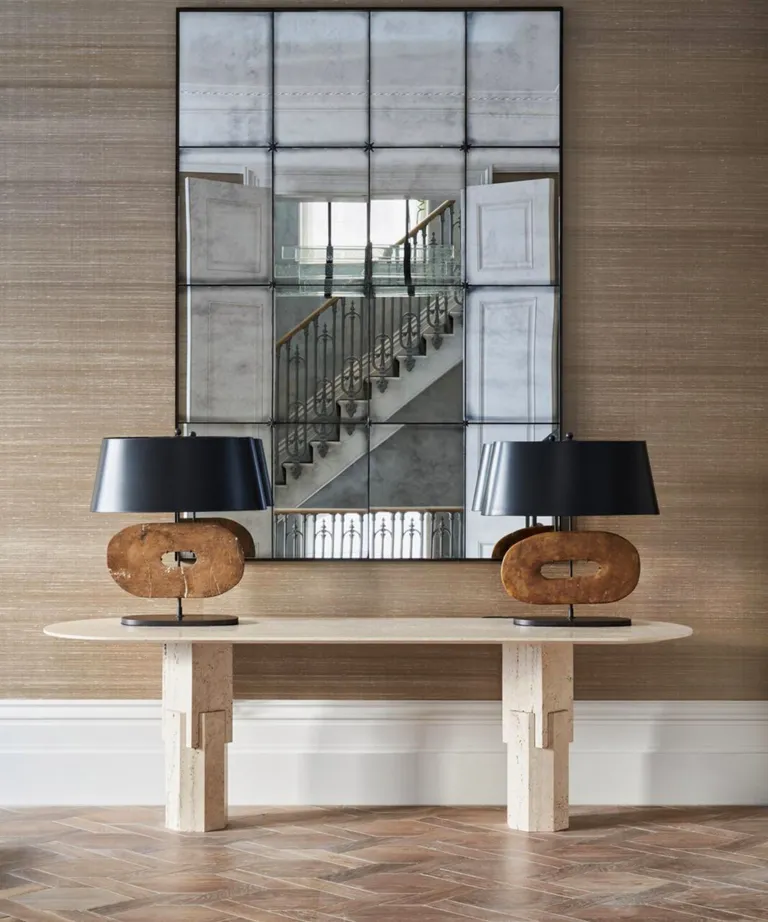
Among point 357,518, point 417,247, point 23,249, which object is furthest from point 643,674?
point 23,249

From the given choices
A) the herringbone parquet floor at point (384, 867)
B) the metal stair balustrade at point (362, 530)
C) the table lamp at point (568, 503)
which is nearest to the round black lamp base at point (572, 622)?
the table lamp at point (568, 503)

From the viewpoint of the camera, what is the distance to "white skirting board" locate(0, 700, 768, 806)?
4105 millimetres

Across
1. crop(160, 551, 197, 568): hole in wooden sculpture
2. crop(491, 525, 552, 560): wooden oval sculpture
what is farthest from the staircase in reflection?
crop(160, 551, 197, 568): hole in wooden sculpture

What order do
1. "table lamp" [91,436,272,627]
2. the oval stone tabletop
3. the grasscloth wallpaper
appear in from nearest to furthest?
the oval stone tabletop < "table lamp" [91,436,272,627] < the grasscloth wallpaper

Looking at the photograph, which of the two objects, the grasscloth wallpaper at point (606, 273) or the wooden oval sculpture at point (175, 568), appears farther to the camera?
the grasscloth wallpaper at point (606, 273)

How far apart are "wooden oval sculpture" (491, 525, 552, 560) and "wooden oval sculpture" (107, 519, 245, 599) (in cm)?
91

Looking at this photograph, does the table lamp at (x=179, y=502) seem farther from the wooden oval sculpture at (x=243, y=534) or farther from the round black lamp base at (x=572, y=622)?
the round black lamp base at (x=572, y=622)

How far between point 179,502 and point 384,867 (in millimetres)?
1190

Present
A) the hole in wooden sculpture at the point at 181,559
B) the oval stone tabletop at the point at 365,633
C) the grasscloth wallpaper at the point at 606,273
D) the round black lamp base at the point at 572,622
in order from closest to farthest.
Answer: the oval stone tabletop at the point at 365,633 < the round black lamp base at the point at 572,622 < the hole in wooden sculpture at the point at 181,559 < the grasscloth wallpaper at the point at 606,273

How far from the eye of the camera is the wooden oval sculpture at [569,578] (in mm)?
3744

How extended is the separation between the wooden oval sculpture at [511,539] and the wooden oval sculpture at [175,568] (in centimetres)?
91

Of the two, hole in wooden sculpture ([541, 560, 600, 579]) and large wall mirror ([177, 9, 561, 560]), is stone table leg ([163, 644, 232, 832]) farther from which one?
hole in wooden sculpture ([541, 560, 600, 579])

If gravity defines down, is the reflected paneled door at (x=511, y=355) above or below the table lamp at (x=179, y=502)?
above

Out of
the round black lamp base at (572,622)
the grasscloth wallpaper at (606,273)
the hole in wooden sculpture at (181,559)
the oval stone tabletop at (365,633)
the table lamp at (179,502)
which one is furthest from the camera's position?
the grasscloth wallpaper at (606,273)
